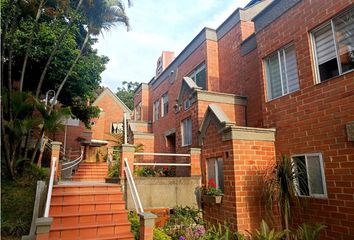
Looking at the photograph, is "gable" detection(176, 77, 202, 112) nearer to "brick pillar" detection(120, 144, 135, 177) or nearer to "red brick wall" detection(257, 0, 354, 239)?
"red brick wall" detection(257, 0, 354, 239)

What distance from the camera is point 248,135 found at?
7293 mm

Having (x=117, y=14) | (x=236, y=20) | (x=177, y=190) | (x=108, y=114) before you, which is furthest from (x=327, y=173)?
(x=108, y=114)

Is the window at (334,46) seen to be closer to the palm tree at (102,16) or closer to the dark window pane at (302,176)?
the dark window pane at (302,176)

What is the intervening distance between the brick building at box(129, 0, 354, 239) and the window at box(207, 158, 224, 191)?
0.03m

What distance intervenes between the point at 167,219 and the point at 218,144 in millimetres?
2918

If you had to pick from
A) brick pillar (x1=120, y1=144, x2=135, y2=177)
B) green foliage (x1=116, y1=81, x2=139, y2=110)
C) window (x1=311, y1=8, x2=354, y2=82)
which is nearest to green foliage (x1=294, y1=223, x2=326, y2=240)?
window (x1=311, y1=8, x2=354, y2=82)

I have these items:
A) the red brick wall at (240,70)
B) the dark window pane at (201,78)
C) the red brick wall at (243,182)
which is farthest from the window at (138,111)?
the red brick wall at (243,182)

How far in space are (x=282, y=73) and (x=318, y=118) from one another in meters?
2.10

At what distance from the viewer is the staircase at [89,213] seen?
576 cm

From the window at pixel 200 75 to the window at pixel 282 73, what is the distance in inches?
200

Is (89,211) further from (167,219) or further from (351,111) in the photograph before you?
(351,111)

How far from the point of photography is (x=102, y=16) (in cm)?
1122

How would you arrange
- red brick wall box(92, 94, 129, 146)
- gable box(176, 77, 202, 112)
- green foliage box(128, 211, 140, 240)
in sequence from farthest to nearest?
→ red brick wall box(92, 94, 129, 146), gable box(176, 77, 202, 112), green foliage box(128, 211, 140, 240)

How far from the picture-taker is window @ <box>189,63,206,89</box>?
525 inches
